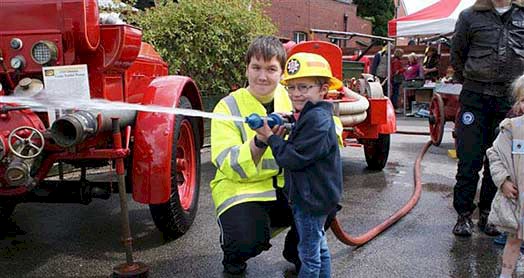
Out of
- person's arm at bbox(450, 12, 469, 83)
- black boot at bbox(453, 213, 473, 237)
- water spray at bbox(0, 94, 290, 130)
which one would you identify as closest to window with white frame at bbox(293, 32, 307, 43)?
person's arm at bbox(450, 12, 469, 83)

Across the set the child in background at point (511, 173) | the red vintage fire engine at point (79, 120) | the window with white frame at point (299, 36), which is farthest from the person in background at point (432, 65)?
the red vintage fire engine at point (79, 120)

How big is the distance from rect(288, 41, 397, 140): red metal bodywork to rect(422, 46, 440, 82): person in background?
10189 millimetres

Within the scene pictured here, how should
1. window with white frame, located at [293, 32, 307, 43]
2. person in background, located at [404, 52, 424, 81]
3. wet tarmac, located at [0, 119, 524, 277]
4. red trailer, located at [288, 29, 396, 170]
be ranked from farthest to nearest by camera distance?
window with white frame, located at [293, 32, 307, 43] < person in background, located at [404, 52, 424, 81] < red trailer, located at [288, 29, 396, 170] < wet tarmac, located at [0, 119, 524, 277]

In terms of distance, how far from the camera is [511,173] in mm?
3148

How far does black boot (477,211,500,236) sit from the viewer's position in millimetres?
3979

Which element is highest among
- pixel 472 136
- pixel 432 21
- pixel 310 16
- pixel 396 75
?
pixel 310 16

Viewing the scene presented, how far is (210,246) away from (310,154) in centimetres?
165

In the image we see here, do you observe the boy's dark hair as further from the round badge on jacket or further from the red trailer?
the red trailer

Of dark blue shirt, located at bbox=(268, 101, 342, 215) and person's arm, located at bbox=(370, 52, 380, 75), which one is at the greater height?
person's arm, located at bbox=(370, 52, 380, 75)

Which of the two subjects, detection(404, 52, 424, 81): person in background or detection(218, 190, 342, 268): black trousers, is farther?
detection(404, 52, 424, 81): person in background

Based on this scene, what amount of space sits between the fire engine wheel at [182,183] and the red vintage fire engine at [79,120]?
13mm

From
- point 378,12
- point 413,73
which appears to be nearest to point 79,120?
point 413,73

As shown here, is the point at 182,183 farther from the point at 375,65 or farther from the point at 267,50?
Result: the point at 375,65

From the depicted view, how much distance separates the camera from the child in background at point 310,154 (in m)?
2.47
